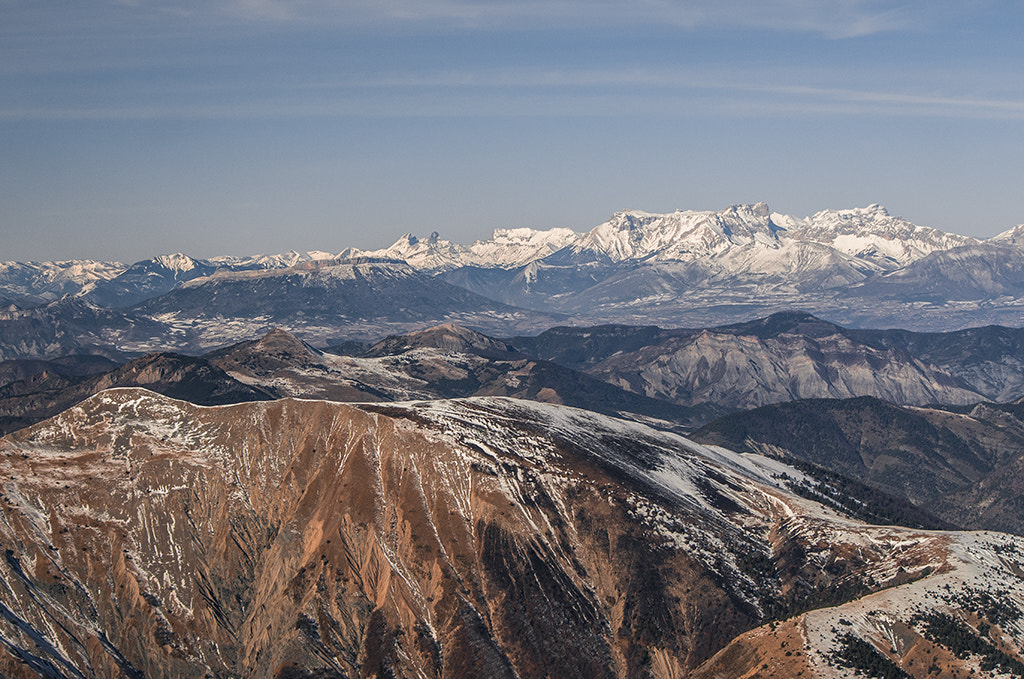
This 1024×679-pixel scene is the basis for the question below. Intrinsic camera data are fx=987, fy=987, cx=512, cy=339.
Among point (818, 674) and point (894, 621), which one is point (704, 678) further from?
point (894, 621)

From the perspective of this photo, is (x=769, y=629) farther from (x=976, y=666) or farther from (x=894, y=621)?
(x=976, y=666)

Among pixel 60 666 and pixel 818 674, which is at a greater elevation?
pixel 818 674

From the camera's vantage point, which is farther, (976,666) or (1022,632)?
(1022,632)

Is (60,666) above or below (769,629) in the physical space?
below

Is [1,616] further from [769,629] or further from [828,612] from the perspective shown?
[828,612]

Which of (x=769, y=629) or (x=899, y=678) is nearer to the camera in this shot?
(x=899, y=678)

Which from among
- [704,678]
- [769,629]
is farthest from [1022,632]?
[704,678]

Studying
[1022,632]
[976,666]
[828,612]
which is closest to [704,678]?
[828,612]

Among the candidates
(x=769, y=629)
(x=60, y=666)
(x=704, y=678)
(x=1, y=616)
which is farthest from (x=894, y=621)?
(x=1, y=616)
